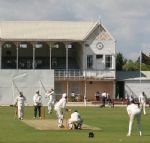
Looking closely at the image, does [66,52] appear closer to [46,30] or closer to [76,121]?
[46,30]

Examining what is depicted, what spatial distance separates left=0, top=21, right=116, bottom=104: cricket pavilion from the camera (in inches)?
3735

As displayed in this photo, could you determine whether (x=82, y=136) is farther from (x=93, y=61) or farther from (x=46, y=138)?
(x=93, y=61)

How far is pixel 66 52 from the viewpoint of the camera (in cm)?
9800

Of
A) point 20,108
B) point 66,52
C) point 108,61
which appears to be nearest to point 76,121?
point 20,108

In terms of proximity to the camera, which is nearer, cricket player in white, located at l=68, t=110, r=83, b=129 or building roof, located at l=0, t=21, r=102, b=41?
cricket player in white, located at l=68, t=110, r=83, b=129

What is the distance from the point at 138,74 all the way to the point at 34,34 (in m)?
16.4

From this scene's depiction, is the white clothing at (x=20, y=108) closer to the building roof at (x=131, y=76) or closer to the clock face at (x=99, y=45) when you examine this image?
the clock face at (x=99, y=45)

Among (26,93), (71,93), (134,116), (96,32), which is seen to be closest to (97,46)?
(96,32)

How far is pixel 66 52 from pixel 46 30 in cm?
427

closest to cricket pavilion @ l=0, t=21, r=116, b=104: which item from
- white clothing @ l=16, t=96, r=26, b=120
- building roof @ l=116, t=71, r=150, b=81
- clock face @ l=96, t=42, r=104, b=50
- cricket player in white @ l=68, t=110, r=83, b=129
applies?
clock face @ l=96, t=42, r=104, b=50


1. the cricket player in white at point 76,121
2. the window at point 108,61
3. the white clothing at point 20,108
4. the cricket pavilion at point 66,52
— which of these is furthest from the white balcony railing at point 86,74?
the cricket player in white at point 76,121

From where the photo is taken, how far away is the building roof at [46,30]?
94.6 m

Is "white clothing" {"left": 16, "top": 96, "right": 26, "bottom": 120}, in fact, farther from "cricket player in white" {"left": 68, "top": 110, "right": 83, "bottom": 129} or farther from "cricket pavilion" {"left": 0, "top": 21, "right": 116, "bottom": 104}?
"cricket pavilion" {"left": 0, "top": 21, "right": 116, "bottom": 104}

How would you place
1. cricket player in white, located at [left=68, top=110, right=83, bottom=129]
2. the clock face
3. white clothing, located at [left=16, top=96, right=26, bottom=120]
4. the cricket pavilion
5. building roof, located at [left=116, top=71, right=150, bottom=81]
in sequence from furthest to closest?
building roof, located at [left=116, top=71, right=150, bottom=81] → the clock face → the cricket pavilion → white clothing, located at [left=16, top=96, right=26, bottom=120] → cricket player in white, located at [left=68, top=110, right=83, bottom=129]
